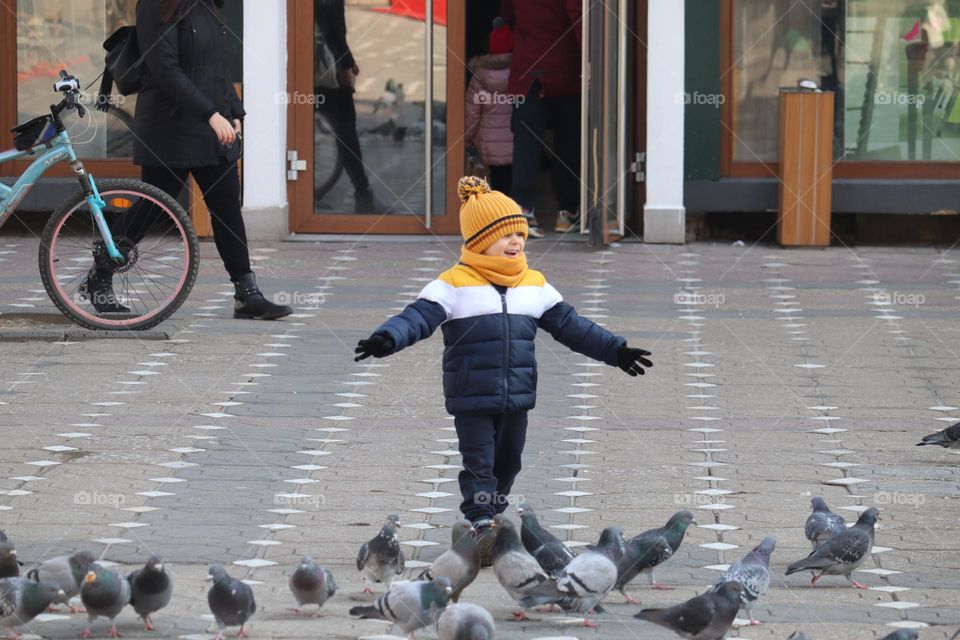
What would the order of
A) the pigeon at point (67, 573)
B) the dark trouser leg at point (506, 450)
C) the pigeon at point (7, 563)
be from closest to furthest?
1. the pigeon at point (67, 573)
2. the pigeon at point (7, 563)
3. the dark trouser leg at point (506, 450)

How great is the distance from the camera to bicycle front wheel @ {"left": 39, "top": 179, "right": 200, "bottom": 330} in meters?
10.1

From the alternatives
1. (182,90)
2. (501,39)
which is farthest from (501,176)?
(182,90)

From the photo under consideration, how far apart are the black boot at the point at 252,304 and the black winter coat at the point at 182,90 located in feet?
2.71

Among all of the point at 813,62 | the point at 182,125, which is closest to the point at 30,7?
the point at 182,125

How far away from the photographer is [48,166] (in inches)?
402

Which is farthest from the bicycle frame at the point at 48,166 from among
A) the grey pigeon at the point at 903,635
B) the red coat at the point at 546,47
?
the grey pigeon at the point at 903,635

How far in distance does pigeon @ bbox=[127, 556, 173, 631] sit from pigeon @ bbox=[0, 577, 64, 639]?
0.74 feet

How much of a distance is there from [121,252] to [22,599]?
5.19 metres

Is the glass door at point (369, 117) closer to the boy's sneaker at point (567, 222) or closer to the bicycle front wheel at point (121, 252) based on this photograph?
the boy's sneaker at point (567, 222)

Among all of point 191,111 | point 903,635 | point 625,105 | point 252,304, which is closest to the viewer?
point 903,635

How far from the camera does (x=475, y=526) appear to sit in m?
6.17

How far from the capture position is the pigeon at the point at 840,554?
5832 mm

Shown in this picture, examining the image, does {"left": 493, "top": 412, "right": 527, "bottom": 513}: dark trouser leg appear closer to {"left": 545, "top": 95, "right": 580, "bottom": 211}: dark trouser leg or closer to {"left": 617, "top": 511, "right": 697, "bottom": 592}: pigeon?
{"left": 617, "top": 511, "right": 697, "bottom": 592}: pigeon

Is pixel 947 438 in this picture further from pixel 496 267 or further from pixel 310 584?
pixel 310 584
